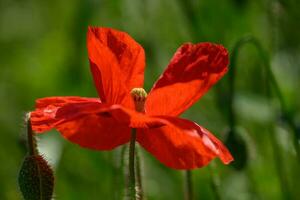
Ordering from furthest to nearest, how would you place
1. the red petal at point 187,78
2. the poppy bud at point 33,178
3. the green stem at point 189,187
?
the green stem at point 189,187 < the poppy bud at point 33,178 < the red petal at point 187,78

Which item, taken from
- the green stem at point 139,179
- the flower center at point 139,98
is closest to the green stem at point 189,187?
the green stem at point 139,179

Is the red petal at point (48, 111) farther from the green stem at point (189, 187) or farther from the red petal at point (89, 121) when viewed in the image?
the green stem at point (189, 187)

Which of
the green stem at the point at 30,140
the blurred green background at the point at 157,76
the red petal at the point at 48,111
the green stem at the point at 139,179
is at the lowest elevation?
the blurred green background at the point at 157,76

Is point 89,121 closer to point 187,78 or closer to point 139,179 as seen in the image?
point 187,78

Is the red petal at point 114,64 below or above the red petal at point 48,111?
above

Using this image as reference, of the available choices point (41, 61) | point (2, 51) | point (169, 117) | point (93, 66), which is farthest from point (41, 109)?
point (2, 51)

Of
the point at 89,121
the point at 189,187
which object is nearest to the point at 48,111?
the point at 89,121

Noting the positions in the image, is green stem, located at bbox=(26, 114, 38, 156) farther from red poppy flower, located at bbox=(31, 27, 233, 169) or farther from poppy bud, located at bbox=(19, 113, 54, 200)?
red poppy flower, located at bbox=(31, 27, 233, 169)
